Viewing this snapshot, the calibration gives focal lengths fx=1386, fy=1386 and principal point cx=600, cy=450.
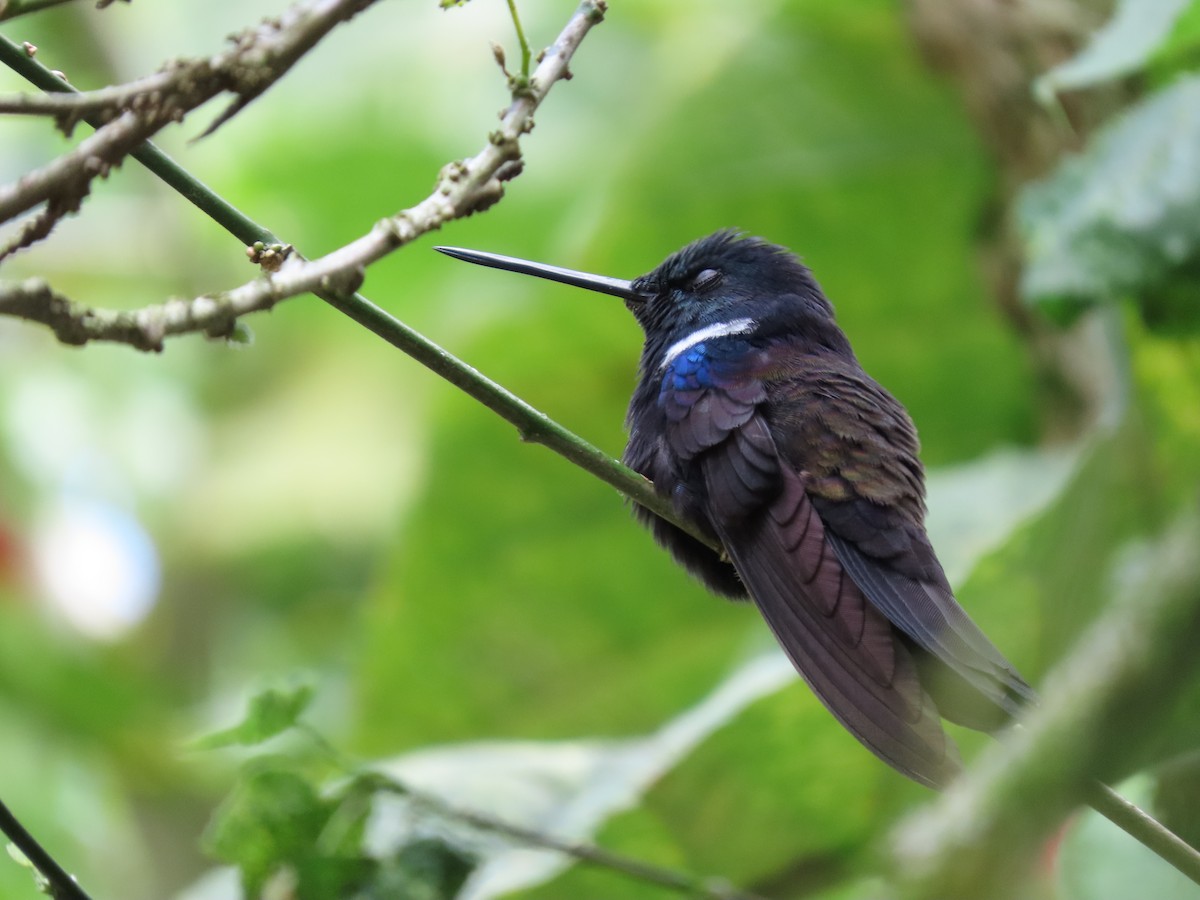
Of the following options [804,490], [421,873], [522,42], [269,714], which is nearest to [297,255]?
[522,42]

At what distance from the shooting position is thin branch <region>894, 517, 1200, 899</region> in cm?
65

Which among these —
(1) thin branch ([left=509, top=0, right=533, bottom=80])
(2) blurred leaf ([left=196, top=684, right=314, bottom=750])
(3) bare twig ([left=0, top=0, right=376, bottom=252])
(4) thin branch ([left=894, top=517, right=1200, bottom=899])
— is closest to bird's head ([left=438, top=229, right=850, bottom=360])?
(2) blurred leaf ([left=196, top=684, right=314, bottom=750])

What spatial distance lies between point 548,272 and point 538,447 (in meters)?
1.99

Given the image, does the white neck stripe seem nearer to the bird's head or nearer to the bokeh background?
the bird's head

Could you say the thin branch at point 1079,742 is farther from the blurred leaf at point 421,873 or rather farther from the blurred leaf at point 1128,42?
the blurred leaf at point 1128,42

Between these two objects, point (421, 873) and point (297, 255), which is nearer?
Result: point (297, 255)

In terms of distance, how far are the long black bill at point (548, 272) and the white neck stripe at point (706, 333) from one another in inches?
6.2

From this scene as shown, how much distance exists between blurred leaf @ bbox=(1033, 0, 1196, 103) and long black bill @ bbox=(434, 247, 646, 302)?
3.01 feet

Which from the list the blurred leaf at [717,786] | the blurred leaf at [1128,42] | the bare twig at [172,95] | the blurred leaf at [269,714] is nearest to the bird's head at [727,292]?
the blurred leaf at [1128,42]

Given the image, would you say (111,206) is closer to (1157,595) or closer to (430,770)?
(430,770)

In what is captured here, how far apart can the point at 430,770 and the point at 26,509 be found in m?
3.63

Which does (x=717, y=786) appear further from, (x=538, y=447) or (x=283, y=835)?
(x=538, y=447)

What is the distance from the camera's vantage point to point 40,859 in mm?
1373

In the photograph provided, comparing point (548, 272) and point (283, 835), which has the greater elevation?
point (548, 272)
